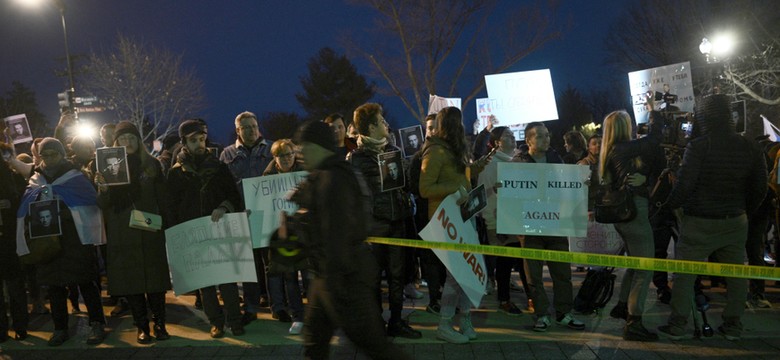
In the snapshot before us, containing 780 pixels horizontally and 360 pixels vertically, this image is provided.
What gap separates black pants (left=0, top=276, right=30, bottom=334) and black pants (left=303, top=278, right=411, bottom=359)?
427 centimetres

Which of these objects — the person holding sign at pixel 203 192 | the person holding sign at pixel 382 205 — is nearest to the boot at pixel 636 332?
Result: the person holding sign at pixel 382 205

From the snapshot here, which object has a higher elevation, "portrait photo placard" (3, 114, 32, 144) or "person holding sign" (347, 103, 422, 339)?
"portrait photo placard" (3, 114, 32, 144)

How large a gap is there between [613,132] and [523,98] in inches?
158

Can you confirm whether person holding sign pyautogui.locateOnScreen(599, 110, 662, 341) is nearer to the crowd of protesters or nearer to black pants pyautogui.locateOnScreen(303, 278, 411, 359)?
the crowd of protesters

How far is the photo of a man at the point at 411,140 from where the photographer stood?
30.2 feet

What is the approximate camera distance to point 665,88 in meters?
9.57

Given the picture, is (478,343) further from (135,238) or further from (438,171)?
(135,238)

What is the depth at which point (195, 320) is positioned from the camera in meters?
7.32

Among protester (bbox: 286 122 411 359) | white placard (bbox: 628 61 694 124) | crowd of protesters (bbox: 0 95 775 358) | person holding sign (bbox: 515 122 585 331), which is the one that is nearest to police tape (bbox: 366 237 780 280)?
crowd of protesters (bbox: 0 95 775 358)

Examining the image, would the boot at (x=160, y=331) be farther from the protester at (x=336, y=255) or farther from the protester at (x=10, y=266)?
the protester at (x=336, y=255)

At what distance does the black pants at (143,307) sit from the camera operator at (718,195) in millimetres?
4927

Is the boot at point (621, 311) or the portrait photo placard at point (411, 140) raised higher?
the portrait photo placard at point (411, 140)

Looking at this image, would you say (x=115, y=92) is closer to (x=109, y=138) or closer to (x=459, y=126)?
(x=109, y=138)

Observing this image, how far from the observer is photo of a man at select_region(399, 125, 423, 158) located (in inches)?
363
